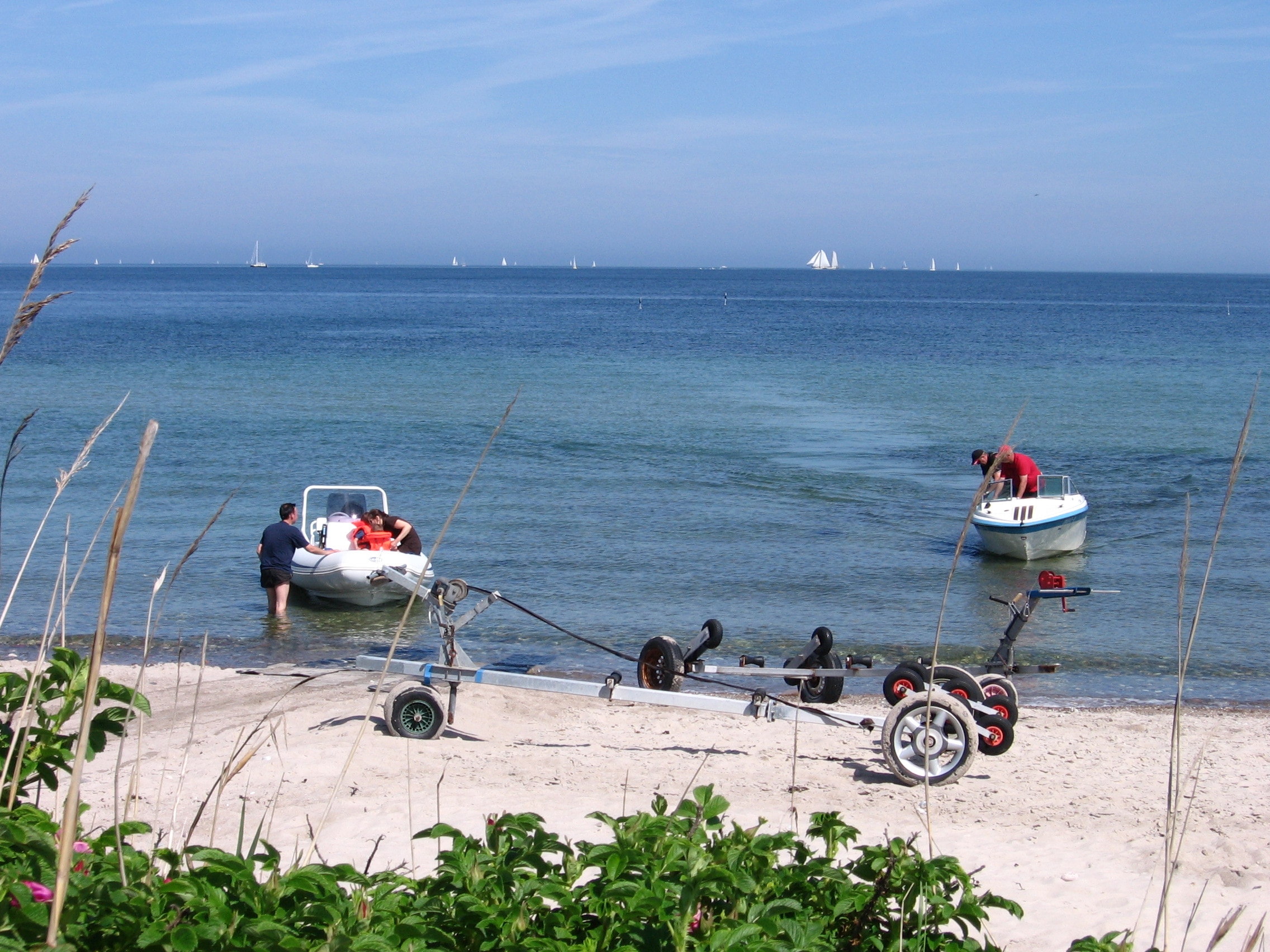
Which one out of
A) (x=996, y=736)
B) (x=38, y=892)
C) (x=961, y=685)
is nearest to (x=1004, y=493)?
(x=996, y=736)

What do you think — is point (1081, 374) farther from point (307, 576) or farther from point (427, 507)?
point (307, 576)

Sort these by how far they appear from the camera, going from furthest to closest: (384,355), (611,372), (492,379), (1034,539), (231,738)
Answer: (384,355)
(611,372)
(492,379)
(1034,539)
(231,738)

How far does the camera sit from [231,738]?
7.93 metres

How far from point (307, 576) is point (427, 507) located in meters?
6.34

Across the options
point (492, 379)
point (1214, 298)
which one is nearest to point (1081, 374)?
point (492, 379)

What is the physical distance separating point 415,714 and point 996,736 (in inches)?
152

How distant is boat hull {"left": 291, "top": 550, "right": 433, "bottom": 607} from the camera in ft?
43.5

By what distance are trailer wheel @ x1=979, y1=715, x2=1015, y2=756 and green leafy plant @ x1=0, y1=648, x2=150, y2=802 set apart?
20.5ft

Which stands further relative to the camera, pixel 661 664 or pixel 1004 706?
pixel 661 664

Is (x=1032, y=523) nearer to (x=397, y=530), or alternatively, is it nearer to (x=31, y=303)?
(x=397, y=530)

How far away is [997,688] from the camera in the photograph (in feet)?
27.4

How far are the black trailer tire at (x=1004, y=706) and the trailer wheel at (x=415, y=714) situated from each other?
151 inches

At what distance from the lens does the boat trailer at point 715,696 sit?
7016 mm

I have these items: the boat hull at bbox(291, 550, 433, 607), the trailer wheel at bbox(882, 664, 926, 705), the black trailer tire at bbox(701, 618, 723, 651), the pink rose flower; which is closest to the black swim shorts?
the boat hull at bbox(291, 550, 433, 607)
